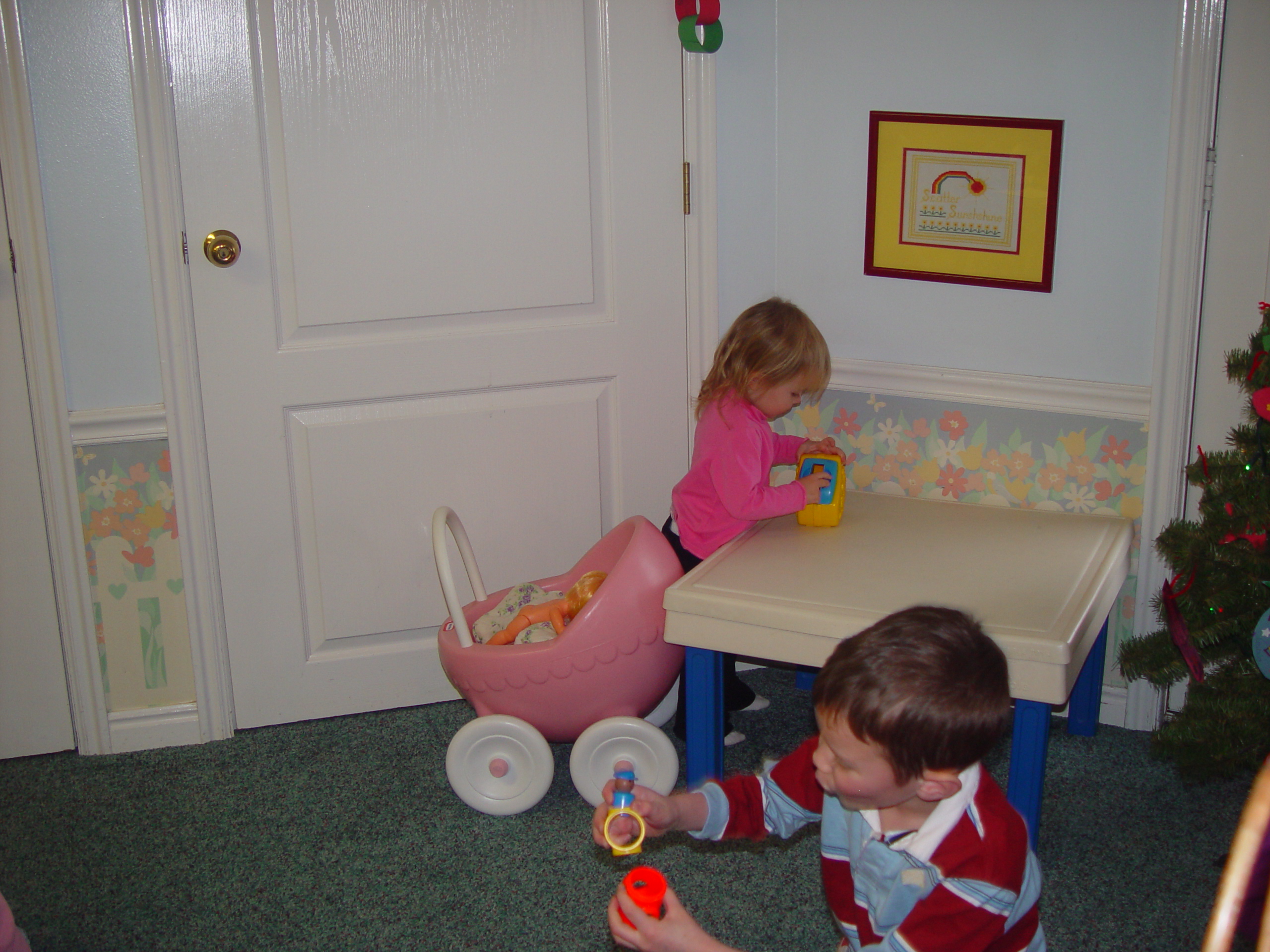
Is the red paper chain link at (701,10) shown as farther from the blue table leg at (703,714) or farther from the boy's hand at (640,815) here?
the boy's hand at (640,815)

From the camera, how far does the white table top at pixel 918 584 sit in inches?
71.9

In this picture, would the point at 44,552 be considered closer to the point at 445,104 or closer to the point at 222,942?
the point at 222,942

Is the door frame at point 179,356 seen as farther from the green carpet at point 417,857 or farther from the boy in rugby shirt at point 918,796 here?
the boy in rugby shirt at point 918,796

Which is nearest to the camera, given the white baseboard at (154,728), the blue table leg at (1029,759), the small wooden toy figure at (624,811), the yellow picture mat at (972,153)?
the small wooden toy figure at (624,811)

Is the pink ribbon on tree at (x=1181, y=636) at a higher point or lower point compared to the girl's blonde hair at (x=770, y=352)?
lower

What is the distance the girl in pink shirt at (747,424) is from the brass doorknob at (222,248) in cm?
93

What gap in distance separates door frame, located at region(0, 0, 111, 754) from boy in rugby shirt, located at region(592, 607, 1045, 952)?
1.54m

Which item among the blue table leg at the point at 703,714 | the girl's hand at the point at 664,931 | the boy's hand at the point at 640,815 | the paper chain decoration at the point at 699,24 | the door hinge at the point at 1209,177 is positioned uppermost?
the paper chain decoration at the point at 699,24

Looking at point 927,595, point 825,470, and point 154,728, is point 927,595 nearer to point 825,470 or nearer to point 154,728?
point 825,470

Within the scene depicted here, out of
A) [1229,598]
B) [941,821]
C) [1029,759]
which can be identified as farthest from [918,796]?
[1229,598]

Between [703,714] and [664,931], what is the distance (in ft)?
3.20

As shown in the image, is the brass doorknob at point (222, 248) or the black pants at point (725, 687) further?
the black pants at point (725, 687)

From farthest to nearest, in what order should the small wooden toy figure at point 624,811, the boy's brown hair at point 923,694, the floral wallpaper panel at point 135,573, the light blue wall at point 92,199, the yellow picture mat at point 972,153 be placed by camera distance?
the floral wallpaper panel at point 135,573, the yellow picture mat at point 972,153, the light blue wall at point 92,199, the small wooden toy figure at point 624,811, the boy's brown hair at point 923,694

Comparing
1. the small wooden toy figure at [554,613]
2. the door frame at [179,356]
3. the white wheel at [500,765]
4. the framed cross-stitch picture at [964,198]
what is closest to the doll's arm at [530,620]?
the small wooden toy figure at [554,613]
